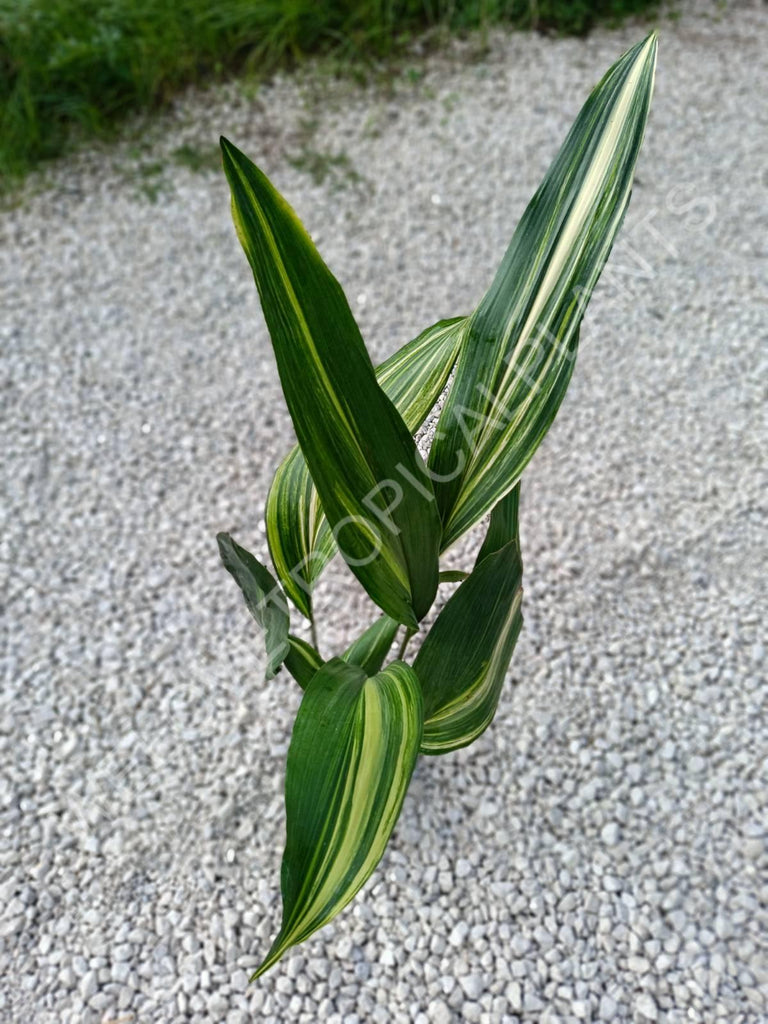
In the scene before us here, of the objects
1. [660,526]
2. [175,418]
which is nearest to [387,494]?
[660,526]

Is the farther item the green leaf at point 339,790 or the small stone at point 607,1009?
the small stone at point 607,1009

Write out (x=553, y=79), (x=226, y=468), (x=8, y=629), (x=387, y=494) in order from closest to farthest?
(x=387, y=494)
(x=8, y=629)
(x=226, y=468)
(x=553, y=79)

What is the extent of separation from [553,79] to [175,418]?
1.49 meters

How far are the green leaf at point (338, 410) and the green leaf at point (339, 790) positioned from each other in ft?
0.30

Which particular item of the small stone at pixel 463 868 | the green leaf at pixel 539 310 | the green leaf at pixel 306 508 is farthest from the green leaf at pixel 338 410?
the small stone at pixel 463 868

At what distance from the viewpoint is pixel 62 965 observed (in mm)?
1120

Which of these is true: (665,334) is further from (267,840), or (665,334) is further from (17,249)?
(17,249)

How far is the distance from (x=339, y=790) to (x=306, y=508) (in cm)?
36

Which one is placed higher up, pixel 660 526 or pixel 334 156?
pixel 334 156

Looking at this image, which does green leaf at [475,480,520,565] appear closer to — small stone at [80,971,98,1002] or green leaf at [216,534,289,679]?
green leaf at [216,534,289,679]

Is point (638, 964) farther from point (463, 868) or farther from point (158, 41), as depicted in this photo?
point (158, 41)

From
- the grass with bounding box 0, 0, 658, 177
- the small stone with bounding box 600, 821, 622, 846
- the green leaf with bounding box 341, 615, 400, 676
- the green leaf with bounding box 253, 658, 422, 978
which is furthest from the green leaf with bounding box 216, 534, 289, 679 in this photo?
the grass with bounding box 0, 0, 658, 177

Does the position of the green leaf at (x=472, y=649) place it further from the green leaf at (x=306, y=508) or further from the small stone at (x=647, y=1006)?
the small stone at (x=647, y=1006)

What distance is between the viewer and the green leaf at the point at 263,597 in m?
0.82
